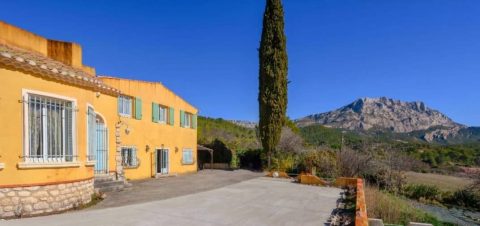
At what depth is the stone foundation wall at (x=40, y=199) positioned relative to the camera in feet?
29.4

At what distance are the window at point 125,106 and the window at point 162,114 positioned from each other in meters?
3.26

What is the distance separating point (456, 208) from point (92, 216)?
47.2 feet

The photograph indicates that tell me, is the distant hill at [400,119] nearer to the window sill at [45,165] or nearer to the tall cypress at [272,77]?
the tall cypress at [272,77]

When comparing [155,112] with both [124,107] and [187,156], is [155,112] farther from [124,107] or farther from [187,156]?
[187,156]

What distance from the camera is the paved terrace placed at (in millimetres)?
8648

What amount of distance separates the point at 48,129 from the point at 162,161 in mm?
14182

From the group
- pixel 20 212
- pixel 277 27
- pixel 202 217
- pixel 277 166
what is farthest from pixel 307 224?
pixel 277 27

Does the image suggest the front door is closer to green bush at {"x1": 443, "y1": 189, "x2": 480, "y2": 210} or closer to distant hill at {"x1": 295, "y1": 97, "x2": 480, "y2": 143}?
green bush at {"x1": 443, "y1": 189, "x2": 480, "y2": 210}

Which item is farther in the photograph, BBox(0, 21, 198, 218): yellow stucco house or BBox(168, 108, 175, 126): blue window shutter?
BBox(168, 108, 175, 126): blue window shutter

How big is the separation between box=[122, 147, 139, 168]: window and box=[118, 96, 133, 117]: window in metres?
1.79

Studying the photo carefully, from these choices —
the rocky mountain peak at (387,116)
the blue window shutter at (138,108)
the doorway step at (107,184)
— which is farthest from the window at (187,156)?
the rocky mountain peak at (387,116)

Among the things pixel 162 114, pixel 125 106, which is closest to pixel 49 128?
pixel 125 106

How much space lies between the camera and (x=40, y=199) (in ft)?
31.7

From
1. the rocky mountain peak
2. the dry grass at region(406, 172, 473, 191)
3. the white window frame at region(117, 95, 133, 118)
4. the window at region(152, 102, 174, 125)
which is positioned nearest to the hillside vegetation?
the dry grass at region(406, 172, 473, 191)
